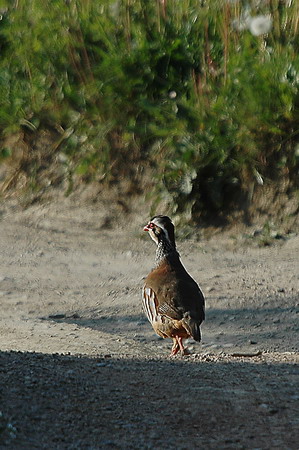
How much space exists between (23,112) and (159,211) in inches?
91.9

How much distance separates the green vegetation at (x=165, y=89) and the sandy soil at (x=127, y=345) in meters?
0.71

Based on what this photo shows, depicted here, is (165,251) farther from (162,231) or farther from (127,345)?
(127,345)

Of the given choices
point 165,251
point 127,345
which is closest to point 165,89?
point 165,251

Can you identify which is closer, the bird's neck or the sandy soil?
the sandy soil

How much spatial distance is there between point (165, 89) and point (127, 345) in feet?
15.1

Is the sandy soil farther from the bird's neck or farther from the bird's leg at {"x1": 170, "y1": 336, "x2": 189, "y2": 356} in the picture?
the bird's neck

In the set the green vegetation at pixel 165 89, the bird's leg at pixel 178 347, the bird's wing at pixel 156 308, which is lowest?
the bird's leg at pixel 178 347

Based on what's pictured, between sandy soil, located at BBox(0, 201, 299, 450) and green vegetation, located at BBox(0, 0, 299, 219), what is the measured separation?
2.32 ft

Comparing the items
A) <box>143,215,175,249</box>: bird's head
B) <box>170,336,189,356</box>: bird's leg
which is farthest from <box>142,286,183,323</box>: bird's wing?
<box>143,215,175,249</box>: bird's head

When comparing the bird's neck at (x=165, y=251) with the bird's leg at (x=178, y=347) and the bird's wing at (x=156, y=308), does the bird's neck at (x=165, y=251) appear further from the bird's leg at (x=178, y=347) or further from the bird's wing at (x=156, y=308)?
the bird's leg at (x=178, y=347)

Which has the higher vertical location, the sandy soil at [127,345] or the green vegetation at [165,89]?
the green vegetation at [165,89]

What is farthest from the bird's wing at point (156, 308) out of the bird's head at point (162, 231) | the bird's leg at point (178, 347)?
the bird's head at point (162, 231)

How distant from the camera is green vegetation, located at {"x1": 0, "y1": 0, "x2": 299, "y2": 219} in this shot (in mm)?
10109

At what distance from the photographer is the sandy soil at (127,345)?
442 centimetres
